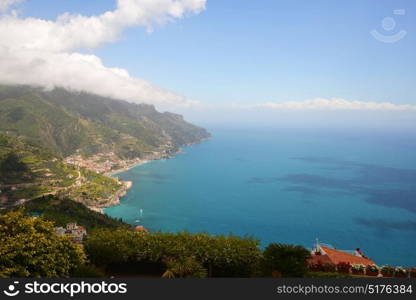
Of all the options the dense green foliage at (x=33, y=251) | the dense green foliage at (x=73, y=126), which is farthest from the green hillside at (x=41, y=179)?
the dense green foliage at (x=33, y=251)

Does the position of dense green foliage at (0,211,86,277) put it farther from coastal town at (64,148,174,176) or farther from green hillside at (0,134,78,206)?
coastal town at (64,148,174,176)

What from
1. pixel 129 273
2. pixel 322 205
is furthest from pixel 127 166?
pixel 129 273

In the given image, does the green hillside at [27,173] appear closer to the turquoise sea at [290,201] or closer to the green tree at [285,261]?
the turquoise sea at [290,201]

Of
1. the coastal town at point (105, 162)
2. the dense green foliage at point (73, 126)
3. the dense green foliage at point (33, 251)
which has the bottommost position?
the coastal town at point (105, 162)

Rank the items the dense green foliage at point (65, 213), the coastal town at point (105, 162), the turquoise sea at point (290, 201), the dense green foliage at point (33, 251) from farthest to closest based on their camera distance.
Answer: the coastal town at point (105, 162) → the turquoise sea at point (290, 201) → the dense green foliage at point (65, 213) → the dense green foliage at point (33, 251)

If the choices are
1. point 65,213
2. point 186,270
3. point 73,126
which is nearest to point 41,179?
point 65,213

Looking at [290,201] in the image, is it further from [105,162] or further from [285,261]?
[105,162]

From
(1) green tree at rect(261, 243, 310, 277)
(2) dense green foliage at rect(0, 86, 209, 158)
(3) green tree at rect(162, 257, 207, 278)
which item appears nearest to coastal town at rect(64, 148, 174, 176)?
(2) dense green foliage at rect(0, 86, 209, 158)

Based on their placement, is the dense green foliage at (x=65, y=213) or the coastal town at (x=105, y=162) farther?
the coastal town at (x=105, y=162)
